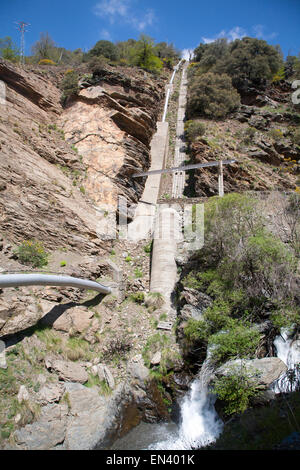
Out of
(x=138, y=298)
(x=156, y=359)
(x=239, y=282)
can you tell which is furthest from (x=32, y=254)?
(x=239, y=282)

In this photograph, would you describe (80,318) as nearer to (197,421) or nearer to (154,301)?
(154,301)

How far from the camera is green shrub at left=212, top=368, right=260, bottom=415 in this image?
6.75 m

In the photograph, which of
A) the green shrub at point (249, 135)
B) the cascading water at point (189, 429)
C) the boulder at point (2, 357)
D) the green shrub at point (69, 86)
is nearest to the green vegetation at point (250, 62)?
the green shrub at point (249, 135)

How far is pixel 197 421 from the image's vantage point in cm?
754

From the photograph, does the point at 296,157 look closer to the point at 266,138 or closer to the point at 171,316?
the point at 266,138

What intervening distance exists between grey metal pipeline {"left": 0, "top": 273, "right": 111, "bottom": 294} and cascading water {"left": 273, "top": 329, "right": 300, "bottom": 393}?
22.0 ft

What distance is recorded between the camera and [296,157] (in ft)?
71.1

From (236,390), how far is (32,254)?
8.31 metres

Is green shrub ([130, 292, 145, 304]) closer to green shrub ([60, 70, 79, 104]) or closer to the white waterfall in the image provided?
the white waterfall

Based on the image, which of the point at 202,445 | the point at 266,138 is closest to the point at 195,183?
the point at 266,138

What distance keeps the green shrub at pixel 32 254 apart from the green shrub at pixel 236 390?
24.7ft

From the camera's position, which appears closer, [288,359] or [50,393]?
[50,393]

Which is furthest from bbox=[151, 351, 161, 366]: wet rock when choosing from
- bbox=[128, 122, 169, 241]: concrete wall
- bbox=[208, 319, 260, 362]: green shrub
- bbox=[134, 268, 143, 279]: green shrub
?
bbox=[128, 122, 169, 241]: concrete wall

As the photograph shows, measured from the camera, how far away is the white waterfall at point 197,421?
22.7 ft
